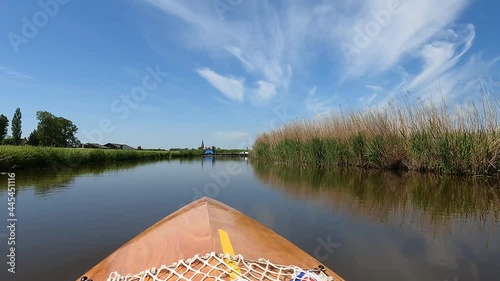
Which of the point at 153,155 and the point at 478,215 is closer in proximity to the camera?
the point at 478,215

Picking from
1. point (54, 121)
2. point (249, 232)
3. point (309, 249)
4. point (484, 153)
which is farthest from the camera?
point (54, 121)

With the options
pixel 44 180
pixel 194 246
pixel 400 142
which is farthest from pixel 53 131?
pixel 194 246

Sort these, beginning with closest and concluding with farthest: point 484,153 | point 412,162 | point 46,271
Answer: point 46,271 → point 484,153 → point 412,162

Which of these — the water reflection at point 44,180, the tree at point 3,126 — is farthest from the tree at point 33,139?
the water reflection at point 44,180

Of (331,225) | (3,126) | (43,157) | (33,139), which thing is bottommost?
(331,225)

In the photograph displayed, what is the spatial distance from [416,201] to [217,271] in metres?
4.88

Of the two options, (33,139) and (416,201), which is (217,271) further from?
(33,139)

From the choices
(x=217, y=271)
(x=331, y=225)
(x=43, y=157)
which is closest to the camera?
(x=217, y=271)

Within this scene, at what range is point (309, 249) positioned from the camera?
294cm

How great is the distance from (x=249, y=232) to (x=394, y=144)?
33.6 ft

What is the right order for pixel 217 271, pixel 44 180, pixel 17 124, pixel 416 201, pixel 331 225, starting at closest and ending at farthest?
1. pixel 217 271
2. pixel 331 225
3. pixel 416 201
4. pixel 44 180
5. pixel 17 124

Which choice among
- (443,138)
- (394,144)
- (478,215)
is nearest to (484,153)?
(443,138)

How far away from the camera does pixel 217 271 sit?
1407mm

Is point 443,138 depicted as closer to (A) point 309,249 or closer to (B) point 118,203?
(A) point 309,249
